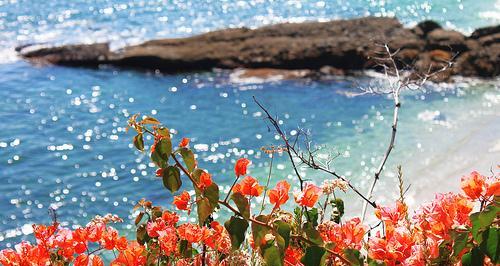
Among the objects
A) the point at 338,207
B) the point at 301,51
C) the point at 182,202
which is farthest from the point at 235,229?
the point at 301,51

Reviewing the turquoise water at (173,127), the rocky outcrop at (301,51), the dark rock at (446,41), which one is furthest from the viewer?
the dark rock at (446,41)

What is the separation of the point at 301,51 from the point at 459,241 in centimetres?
1141

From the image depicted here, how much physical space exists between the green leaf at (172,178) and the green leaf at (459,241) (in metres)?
0.69

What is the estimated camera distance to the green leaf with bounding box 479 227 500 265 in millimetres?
1679

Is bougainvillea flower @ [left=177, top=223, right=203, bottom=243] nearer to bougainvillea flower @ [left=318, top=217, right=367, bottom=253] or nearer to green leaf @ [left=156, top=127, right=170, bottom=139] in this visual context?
green leaf @ [left=156, top=127, right=170, bottom=139]

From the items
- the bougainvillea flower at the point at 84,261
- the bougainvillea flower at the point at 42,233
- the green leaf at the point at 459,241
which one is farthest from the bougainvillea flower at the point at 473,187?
the bougainvillea flower at the point at 42,233

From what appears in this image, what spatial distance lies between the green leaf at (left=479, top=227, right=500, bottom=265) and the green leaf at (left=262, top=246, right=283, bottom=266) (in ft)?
1.56

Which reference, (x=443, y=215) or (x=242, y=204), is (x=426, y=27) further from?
(x=242, y=204)

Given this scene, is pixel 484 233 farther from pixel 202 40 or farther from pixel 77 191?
pixel 202 40

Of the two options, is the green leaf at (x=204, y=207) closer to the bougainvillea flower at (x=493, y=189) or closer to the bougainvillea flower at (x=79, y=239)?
the bougainvillea flower at (x=79, y=239)

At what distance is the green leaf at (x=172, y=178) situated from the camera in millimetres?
1877

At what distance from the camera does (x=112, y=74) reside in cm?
1263

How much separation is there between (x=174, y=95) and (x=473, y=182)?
9.87 m

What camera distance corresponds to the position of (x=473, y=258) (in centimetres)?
173
